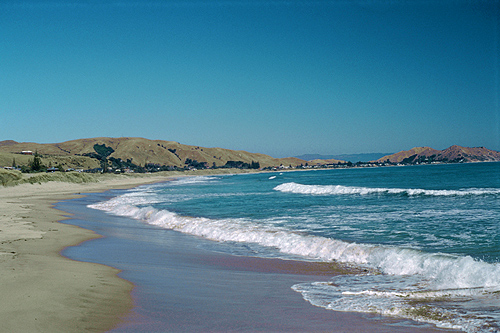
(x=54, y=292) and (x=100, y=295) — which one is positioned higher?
(x=54, y=292)

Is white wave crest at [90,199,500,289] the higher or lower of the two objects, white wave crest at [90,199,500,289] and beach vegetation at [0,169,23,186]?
the lower

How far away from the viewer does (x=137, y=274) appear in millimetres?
7641

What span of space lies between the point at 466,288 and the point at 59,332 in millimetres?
6533

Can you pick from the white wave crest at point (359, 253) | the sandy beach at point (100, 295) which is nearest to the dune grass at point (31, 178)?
the white wave crest at point (359, 253)

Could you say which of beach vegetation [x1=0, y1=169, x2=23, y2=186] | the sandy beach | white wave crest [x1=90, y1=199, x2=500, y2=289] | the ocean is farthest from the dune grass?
the sandy beach

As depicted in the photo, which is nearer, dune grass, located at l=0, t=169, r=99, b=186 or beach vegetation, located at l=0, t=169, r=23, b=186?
beach vegetation, located at l=0, t=169, r=23, b=186

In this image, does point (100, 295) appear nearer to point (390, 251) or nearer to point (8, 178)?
point (390, 251)

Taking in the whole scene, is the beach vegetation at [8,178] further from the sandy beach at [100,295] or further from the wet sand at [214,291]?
the sandy beach at [100,295]

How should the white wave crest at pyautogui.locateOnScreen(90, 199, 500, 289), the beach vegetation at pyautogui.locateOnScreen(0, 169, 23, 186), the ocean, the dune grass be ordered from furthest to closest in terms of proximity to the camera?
the dune grass < the beach vegetation at pyautogui.locateOnScreen(0, 169, 23, 186) < the white wave crest at pyautogui.locateOnScreen(90, 199, 500, 289) < the ocean

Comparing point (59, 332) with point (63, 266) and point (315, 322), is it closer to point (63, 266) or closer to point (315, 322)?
point (315, 322)

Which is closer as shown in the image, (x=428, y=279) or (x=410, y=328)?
(x=410, y=328)

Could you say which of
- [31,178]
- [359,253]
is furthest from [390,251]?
[31,178]

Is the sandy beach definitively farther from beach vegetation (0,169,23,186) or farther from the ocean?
beach vegetation (0,169,23,186)

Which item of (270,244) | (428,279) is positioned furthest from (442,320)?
(270,244)
